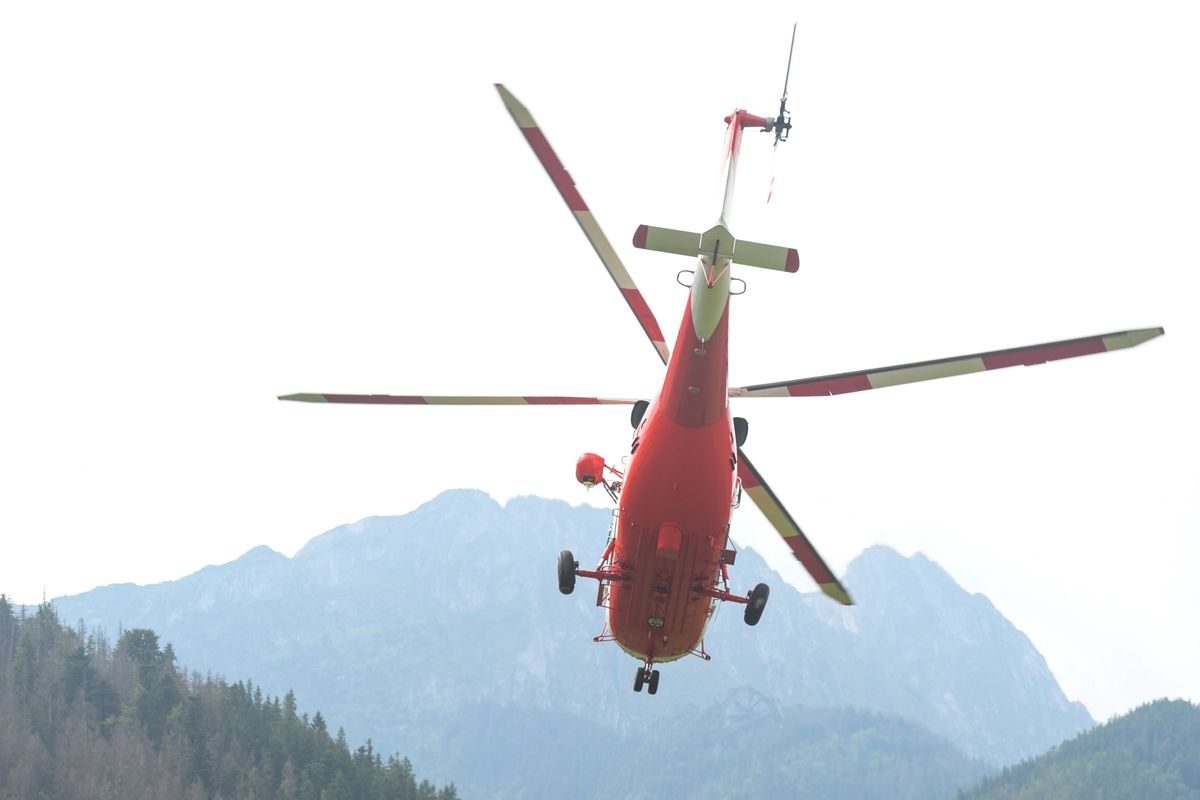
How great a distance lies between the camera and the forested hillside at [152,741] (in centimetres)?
11631

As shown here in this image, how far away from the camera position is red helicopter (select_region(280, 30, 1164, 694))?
16.6 meters

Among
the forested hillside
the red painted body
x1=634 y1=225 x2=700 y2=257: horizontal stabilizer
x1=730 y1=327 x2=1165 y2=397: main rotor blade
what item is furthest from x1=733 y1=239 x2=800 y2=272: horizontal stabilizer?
the forested hillside

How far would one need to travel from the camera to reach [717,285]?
55.1ft

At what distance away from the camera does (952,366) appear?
17109mm

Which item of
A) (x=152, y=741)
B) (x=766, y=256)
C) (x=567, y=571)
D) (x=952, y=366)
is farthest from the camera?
(x=152, y=741)

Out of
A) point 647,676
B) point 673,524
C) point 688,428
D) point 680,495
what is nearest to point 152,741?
point 647,676

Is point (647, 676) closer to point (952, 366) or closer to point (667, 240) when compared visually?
point (952, 366)

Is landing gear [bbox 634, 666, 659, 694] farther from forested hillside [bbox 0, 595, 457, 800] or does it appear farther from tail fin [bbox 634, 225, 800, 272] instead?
forested hillside [bbox 0, 595, 457, 800]

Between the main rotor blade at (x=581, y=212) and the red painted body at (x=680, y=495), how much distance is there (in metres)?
2.33

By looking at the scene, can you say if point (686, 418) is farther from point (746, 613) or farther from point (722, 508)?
point (746, 613)

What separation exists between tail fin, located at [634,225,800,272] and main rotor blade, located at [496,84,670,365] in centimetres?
235

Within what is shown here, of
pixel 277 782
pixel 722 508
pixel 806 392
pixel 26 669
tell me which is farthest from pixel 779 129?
pixel 26 669

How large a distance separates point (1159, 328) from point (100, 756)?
411 feet

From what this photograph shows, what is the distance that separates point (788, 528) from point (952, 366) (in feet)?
20.7
